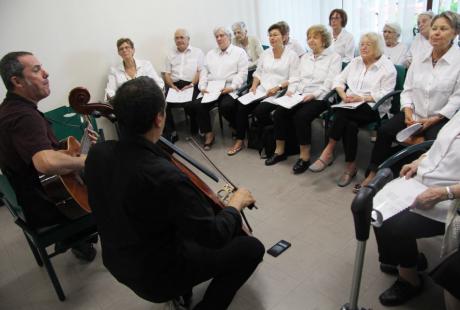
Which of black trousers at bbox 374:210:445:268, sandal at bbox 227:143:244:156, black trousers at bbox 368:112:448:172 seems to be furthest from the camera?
sandal at bbox 227:143:244:156

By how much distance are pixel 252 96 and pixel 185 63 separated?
1.07 m

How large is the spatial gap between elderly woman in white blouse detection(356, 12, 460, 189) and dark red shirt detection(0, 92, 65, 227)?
194cm

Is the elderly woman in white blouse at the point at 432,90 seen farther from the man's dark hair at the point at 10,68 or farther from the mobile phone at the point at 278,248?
the man's dark hair at the point at 10,68

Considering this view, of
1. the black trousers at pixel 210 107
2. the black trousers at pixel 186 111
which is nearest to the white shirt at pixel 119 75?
the black trousers at pixel 186 111

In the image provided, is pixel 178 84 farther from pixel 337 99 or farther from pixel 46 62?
pixel 337 99

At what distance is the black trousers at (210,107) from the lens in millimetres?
3730

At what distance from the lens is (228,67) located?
156 inches

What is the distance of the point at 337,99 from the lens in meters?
3.24

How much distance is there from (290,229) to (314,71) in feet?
5.23

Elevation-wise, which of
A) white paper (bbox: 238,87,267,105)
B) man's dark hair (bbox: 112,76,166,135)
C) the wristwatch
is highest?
man's dark hair (bbox: 112,76,166,135)

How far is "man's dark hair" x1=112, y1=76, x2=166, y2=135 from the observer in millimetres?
1223

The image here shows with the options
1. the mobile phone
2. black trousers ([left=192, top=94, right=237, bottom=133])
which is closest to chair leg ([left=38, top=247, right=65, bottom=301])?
the mobile phone

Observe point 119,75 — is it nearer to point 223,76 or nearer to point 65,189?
point 223,76

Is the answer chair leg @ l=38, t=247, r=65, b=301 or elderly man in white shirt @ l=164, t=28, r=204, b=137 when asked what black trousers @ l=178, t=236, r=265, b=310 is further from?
elderly man in white shirt @ l=164, t=28, r=204, b=137
